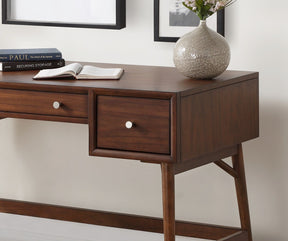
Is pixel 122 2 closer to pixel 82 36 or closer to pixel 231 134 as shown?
pixel 82 36

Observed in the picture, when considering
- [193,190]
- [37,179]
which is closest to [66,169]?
[37,179]

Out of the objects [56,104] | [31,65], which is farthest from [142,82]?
[31,65]

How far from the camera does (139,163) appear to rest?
318 centimetres

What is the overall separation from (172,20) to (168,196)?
862 mm

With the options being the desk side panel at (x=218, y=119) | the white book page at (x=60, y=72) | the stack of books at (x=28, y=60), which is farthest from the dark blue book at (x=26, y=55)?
the desk side panel at (x=218, y=119)

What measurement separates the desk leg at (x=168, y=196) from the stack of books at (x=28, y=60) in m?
0.66

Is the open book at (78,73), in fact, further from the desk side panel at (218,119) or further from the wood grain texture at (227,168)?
the wood grain texture at (227,168)

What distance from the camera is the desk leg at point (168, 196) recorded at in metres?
2.38

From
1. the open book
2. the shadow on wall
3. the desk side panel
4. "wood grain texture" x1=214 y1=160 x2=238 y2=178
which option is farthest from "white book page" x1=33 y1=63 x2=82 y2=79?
the shadow on wall

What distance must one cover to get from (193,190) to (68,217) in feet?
1.90

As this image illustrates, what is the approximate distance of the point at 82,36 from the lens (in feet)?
10.4

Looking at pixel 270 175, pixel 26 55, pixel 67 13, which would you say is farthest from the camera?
pixel 67 13

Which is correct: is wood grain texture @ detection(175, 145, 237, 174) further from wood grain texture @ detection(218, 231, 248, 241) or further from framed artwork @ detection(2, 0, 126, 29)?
framed artwork @ detection(2, 0, 126, 29)

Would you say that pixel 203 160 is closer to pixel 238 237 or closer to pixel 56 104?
pixel 238 237
